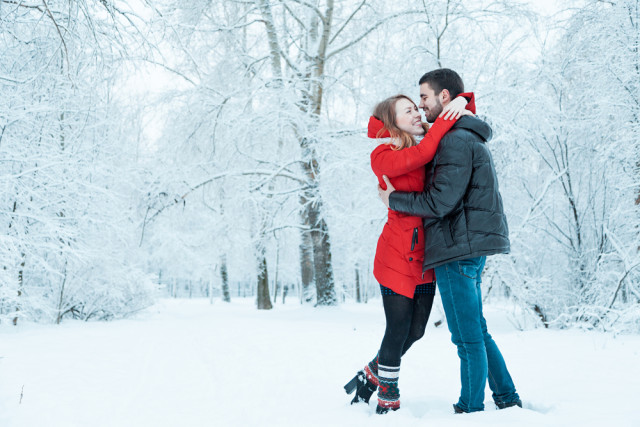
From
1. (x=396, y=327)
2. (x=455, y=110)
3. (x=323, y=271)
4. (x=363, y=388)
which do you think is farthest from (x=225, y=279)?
(x=455, y=110)

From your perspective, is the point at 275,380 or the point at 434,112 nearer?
the point at 434,112

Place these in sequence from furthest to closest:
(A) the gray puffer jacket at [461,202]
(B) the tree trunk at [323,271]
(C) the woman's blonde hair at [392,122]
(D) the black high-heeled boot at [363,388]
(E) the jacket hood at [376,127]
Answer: (B) the tree trunk at [323,271] → (D) the black high-heeled boot at [363,388] → (E) the jacket hood at [376,127] → (C) the woman's blonde hair at [392,122] → (A) the gray puffer jacket at [461,202]

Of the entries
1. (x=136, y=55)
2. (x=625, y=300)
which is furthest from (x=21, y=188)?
(x=625, y=300)

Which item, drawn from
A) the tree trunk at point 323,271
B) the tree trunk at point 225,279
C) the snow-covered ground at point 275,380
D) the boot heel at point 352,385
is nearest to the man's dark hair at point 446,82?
the snow-covered ground at point 275,380

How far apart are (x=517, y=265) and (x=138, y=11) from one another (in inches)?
232

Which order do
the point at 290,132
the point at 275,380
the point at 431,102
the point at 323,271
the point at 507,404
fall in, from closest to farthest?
the point at 507,404, the point at 431,102, the point at 275,380, the point at 290,132, the point at 323,271

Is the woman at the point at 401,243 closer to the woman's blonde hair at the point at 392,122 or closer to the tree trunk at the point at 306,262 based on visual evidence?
the woman's blonde hair at the point at 392,122

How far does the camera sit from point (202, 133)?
352 inches

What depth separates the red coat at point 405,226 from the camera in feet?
7.49

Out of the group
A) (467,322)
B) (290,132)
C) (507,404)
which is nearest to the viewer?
(467,322)

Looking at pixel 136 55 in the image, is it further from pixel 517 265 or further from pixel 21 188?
pixel 517 265

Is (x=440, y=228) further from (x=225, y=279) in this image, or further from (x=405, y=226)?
(x=225, y=279)

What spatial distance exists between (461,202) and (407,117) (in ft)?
1.88

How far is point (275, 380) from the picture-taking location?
3518 millimetres
